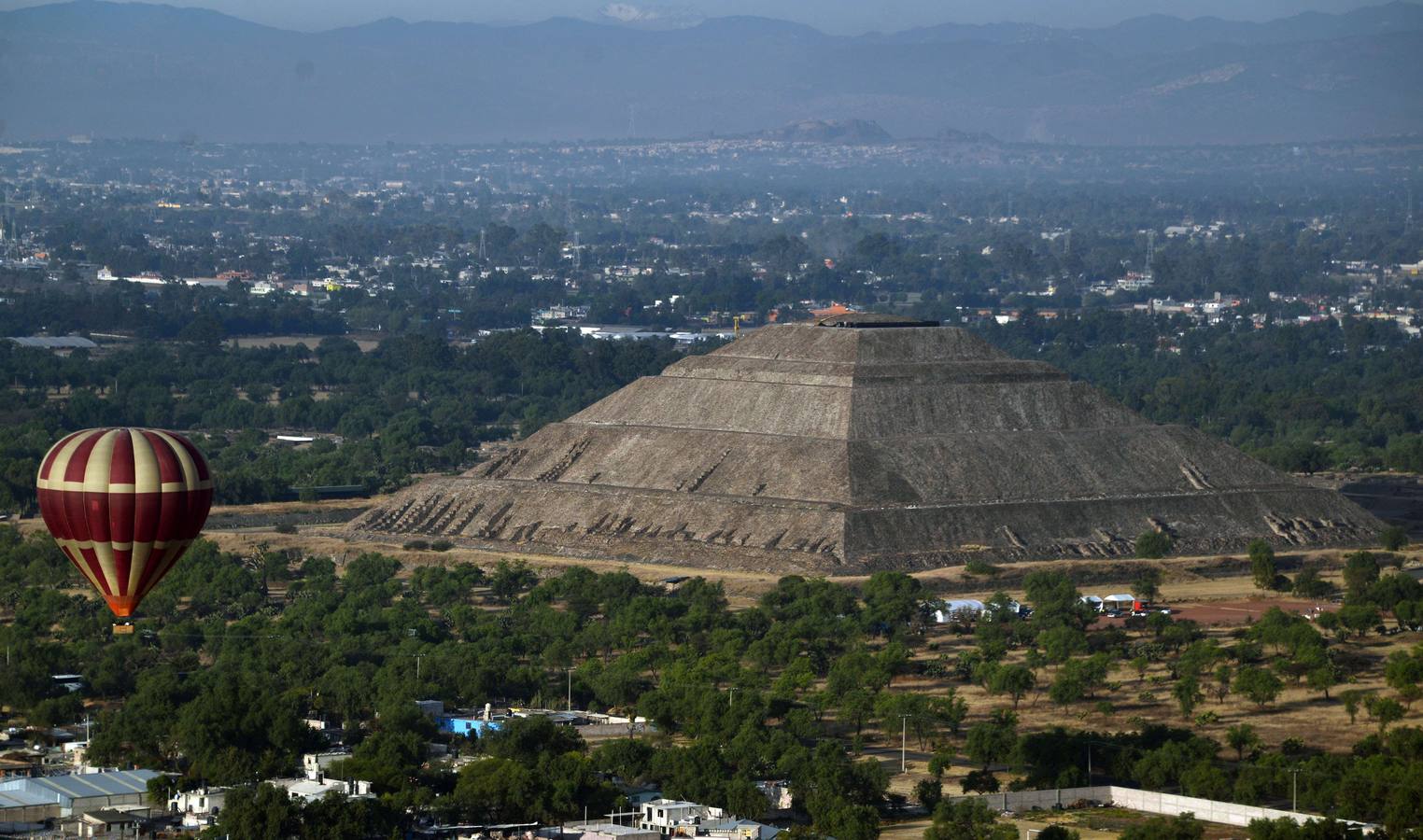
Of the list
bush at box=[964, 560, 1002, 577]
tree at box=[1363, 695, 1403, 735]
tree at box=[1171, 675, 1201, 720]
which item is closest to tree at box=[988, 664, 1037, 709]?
tree at box=[1171, 675, 1201, 720]

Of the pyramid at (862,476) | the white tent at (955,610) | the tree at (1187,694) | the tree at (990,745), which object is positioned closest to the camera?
the tree at (990,745)

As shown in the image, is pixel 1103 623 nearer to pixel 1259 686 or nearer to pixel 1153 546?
pixel 1153 546

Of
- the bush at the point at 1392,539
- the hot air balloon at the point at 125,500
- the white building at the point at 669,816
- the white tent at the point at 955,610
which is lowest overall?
the bush at the point at 1392,539

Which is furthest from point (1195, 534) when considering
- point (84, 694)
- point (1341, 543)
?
point (84, 694)

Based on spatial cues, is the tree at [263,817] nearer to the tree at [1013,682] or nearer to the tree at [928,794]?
the tree at [928,794]

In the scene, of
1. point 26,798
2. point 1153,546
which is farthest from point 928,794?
point 1153,546

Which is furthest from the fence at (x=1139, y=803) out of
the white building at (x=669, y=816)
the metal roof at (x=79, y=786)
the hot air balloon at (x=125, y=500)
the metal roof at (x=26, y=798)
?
the metal roof at (x=26, y=798)
